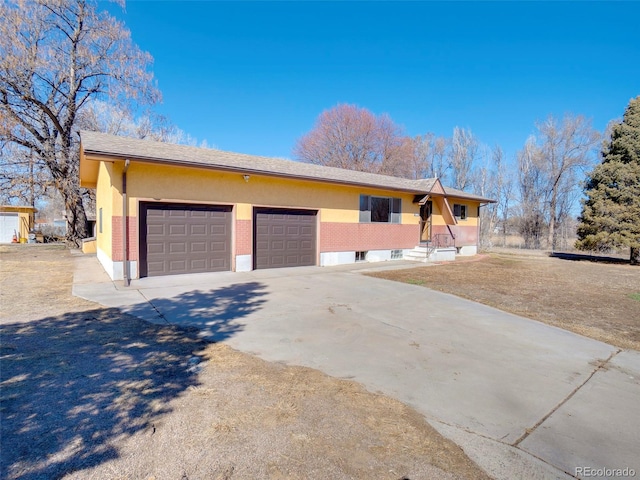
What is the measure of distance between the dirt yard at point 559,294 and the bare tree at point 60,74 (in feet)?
60.5

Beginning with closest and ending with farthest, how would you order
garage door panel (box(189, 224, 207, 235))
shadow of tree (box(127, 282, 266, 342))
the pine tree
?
shadow of tree (box(127, 282, 266, 342)) → garage door panel (box(189, 224, 207, 235)) → the pine tree

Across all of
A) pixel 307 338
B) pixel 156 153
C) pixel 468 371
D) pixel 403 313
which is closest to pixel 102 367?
pixel 307 338

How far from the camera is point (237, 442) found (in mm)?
2568

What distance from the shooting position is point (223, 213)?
11039 mm

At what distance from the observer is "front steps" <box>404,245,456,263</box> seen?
54.3ft

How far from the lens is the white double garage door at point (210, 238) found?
9.78 metres

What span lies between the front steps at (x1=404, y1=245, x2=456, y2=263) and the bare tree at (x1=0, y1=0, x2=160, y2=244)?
18.4m

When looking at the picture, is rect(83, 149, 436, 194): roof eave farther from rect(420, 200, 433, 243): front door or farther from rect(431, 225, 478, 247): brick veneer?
rect(431, 225, 478, 247): brick veneer

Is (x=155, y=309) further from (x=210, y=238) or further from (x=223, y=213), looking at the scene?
(x=223, y=213)

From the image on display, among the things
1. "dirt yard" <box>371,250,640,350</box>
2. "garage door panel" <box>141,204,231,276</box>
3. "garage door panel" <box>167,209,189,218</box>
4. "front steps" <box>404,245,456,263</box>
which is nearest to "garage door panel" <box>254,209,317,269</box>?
"garage door panel" <box>141,204,231,276</box>

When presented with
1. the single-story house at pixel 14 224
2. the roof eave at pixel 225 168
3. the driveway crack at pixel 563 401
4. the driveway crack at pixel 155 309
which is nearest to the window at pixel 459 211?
the roof eave at pixel 225 168

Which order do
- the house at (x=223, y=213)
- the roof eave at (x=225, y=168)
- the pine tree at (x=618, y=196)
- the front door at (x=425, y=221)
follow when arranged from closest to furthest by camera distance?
the roof eave at (x=225, y=168)
the house at (x=223, y=213)
the pine tree at (x=618, y=196)
the front door at (x=425, y=221)

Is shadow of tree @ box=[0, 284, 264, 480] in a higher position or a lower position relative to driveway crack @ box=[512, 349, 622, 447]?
higher

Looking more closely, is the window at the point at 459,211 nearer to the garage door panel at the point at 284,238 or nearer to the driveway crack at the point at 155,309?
the garage door panel at the point at 284,238
